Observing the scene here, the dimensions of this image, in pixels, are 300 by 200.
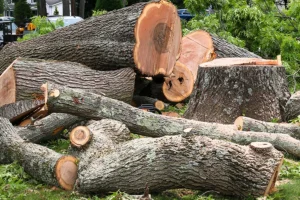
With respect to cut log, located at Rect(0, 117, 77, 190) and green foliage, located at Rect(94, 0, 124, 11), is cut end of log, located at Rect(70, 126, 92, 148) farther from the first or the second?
green foliage, located at Rect(94, 0, 124, 11)

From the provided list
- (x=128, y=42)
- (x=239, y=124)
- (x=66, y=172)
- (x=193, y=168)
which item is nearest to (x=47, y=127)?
(x=66, y=172)

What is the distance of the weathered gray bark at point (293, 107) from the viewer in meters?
7.22

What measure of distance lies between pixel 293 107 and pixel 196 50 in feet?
10.8

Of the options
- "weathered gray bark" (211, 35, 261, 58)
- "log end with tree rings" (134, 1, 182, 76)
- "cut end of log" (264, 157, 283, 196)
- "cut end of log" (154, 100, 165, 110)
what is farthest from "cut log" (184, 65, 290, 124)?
"weathered gray bark" (211, 35, 261, 58)

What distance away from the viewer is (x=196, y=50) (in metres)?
10.2

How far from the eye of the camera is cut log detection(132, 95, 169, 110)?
9129 mm

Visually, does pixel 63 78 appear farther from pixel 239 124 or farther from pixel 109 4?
pixel 109 4

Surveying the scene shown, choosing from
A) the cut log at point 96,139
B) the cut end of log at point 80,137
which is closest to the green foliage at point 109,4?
the cut log at point 96,139

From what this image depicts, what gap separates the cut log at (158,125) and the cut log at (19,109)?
1.25m

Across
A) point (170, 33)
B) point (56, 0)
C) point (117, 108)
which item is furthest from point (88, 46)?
point (56, 0)

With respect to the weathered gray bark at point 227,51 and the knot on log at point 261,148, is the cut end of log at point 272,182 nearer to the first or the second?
the knot on log at point 261,148

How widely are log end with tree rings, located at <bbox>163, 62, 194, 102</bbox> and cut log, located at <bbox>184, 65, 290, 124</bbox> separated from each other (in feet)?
6.67

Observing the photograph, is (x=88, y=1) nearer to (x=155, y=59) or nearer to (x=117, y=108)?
(x=155, y=59)

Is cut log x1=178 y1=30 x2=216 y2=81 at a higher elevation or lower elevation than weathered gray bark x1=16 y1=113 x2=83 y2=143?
higher
